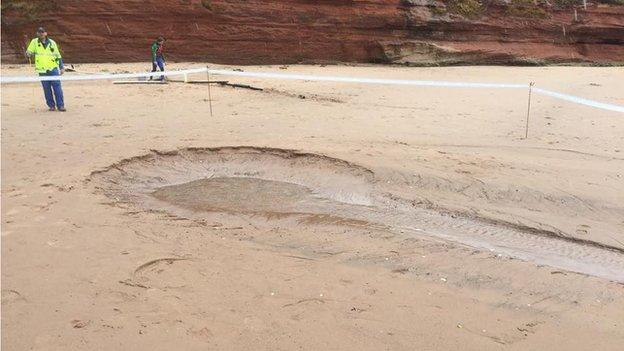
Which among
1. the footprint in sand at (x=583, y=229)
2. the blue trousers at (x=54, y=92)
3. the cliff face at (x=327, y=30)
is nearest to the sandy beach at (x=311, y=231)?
the footprint in sand at (x=583, y=229)

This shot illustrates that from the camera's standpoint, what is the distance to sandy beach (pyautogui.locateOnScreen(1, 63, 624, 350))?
10.3 feet

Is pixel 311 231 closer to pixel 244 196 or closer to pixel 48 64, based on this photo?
pixel 244 196

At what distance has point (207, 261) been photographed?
3.95m

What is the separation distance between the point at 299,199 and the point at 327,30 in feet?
47.7

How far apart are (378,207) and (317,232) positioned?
96cm

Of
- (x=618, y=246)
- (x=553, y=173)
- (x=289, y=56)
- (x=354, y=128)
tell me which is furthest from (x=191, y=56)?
(x=618, y=246)

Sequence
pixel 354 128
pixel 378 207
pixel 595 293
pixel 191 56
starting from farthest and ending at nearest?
pixel 191 56 → pixel 354 128 → pixel 378 207 → pixel 595 293

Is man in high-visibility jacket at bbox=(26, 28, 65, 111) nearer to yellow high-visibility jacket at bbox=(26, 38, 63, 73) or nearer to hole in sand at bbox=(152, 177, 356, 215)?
yellow high-visibility jacket at bbox=(26, 38, 63, 73)

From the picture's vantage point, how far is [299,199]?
18.5ft

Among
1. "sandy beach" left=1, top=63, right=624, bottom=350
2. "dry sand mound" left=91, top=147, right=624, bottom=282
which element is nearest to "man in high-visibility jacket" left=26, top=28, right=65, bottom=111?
"sandy beach" left=1, top=63, right=624, bottom=350

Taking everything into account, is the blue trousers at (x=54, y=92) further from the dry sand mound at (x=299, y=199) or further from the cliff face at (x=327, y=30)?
the cliff face at (x=327, y=30)

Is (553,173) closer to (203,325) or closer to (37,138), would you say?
(203,325)

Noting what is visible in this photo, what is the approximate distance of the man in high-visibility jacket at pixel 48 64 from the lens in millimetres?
9797

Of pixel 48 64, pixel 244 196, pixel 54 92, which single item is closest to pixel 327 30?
pixel 48 64
